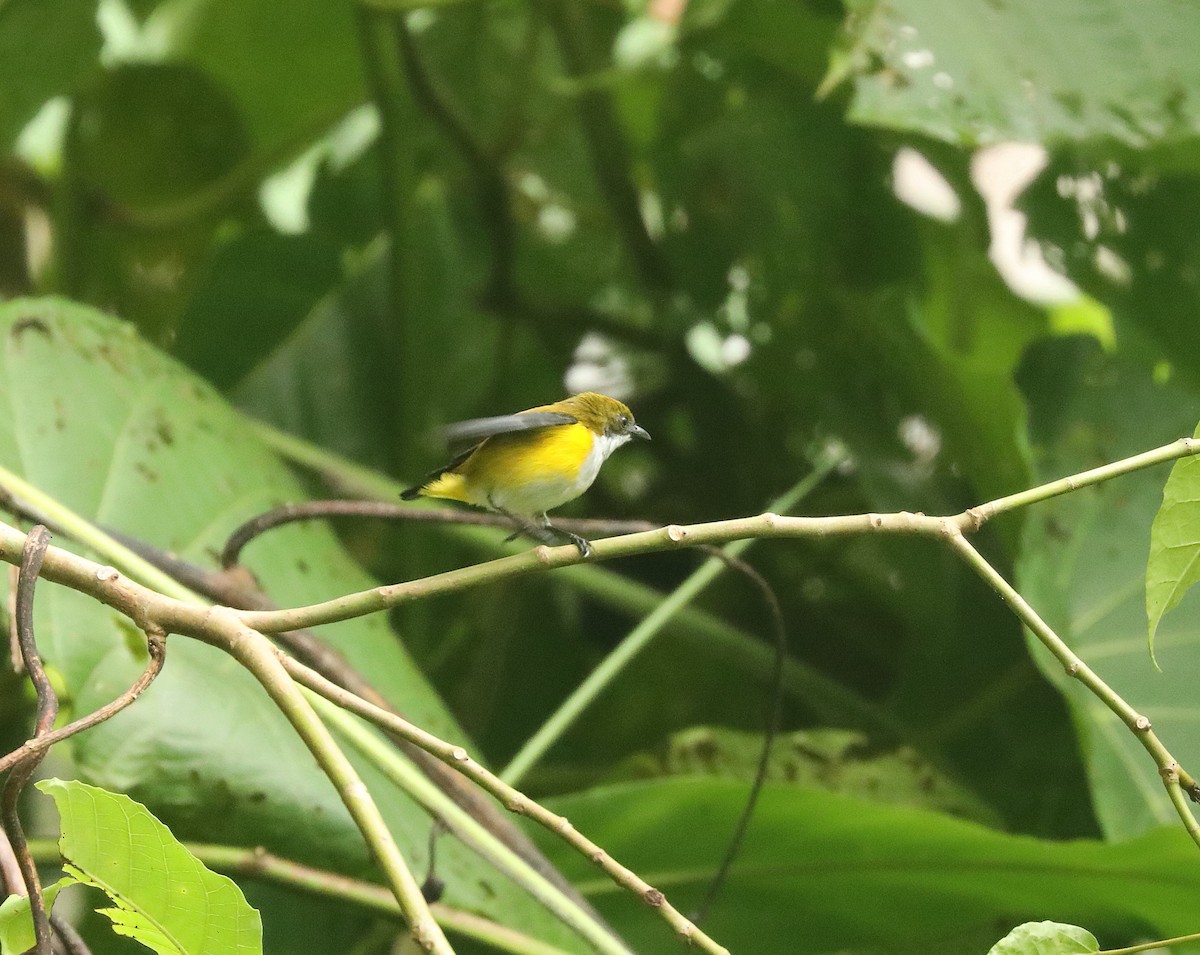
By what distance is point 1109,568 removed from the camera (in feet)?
3.58

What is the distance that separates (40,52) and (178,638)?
0.92 metres

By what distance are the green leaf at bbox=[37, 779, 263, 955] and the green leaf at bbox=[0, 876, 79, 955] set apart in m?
0.01

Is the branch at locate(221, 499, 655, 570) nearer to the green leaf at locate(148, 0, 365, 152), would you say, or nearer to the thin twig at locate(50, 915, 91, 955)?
the thin twig at locate(50, 915, 91, 955)

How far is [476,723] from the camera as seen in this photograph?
1313 millimetres

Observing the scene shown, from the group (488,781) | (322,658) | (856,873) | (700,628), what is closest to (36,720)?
(488,781)

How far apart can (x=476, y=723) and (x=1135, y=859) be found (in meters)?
0.70

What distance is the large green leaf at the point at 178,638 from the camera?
2.37 feet

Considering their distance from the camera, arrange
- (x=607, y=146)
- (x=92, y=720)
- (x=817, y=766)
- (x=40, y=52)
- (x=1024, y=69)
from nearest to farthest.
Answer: (x=92, y=720) → (x=1024, y=69) → (x=817, y=766) → (x=40, y=52) → (x=607, y=146)

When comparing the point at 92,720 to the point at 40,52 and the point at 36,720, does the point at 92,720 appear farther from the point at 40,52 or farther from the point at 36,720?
the point at 40,52

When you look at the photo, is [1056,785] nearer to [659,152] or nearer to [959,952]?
[959,952]

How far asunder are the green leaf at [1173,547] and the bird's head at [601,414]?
359 mm

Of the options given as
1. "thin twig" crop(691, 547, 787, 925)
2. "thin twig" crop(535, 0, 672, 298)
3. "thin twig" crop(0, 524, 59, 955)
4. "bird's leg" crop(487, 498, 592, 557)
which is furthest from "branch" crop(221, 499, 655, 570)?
"thin twig" crop(535, 0, 672, 298)

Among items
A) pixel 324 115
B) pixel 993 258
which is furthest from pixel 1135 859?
pixel 324 115

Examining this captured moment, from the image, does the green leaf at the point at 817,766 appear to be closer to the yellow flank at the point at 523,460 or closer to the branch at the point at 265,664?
the yellow flank at the point at 523,460
